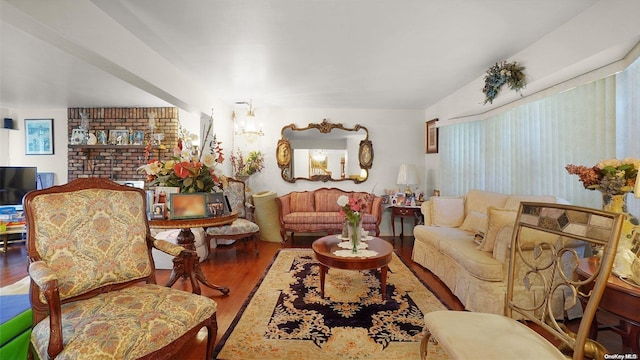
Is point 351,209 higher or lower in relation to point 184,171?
lower

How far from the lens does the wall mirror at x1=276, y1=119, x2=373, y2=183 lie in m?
5.21

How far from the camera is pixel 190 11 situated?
6.80 ft

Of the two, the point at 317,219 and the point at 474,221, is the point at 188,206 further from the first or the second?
the point at 474,221

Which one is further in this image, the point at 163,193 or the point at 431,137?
the point at 431,137

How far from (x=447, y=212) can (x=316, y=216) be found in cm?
201

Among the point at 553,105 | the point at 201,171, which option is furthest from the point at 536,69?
the point at 201,171

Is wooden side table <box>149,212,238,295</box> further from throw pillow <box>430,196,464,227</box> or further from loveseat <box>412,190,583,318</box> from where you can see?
throw pillow <box>430,196,464,227</box>

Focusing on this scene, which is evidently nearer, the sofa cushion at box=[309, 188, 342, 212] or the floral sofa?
the floral sofa

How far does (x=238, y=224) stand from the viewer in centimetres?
381

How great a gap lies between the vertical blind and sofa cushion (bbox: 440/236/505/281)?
1060 millimetres

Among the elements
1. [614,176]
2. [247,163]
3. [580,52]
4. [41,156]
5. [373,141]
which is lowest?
[614,176]

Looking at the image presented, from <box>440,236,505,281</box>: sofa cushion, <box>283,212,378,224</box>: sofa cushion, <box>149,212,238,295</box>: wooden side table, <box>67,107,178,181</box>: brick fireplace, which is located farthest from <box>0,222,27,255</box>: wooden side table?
<box>440,236,505,281</box>: sofa cushion

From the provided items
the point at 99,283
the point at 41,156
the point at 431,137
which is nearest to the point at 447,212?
the point at 431,137

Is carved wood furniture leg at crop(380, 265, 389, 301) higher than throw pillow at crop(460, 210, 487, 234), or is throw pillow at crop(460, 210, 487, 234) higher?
throw pillow at crop(460, 210, 487, 234)
